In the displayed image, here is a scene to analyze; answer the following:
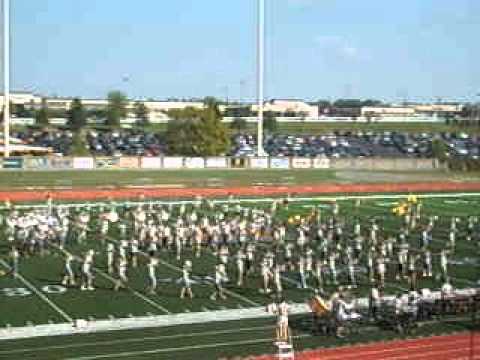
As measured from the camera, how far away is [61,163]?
6172 centimetres

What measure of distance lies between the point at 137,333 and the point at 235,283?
5.53m

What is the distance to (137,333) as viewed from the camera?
18531mm

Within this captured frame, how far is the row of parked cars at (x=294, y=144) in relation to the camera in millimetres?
87438

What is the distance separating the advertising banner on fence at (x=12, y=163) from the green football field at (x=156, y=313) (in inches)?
1192

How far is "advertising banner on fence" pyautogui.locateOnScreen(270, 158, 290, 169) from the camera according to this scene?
66731mm

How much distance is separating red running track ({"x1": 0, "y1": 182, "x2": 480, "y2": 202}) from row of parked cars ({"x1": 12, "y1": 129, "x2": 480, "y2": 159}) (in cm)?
2856

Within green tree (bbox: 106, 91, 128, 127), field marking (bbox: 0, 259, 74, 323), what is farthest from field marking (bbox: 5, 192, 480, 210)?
green tree (bbox: 106, 91, 128, 127)

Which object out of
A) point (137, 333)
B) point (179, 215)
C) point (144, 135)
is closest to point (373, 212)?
point (179, 215)

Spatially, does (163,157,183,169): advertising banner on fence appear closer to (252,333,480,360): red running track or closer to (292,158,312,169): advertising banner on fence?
(292,158,312,169): advertising banner on fence

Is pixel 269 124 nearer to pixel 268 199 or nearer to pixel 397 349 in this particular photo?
pixel 268 199

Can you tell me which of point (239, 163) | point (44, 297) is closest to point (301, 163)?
point (239, 163)

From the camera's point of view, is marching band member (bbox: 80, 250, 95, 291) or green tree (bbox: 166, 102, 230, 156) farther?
green tree (bbox: 166, 102, 230, 156)

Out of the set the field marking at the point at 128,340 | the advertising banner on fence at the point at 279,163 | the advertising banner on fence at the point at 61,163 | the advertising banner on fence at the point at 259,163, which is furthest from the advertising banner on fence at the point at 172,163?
the field marking at the point at 128,340

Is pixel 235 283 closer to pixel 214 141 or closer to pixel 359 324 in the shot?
pixel 359 324
